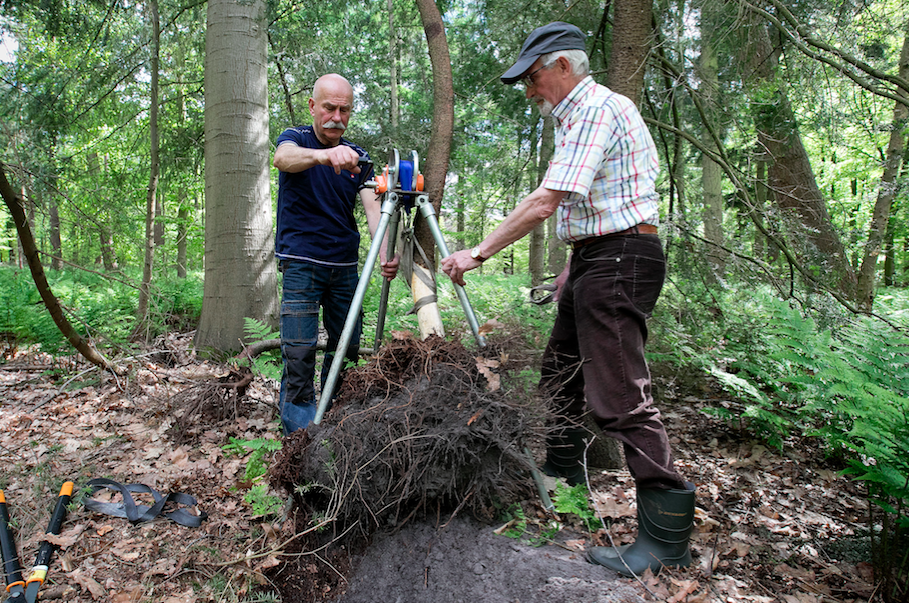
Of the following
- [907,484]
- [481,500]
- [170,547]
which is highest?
[907,484]

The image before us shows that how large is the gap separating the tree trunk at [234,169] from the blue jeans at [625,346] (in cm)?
375

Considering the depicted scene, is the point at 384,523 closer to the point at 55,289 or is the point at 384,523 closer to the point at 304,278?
the point at 304,278

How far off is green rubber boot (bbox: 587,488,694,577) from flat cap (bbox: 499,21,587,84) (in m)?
2.12

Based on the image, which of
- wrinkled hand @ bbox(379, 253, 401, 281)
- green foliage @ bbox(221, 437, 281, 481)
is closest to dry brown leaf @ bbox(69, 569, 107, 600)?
green foliage @ bbox(221, 437, 281, 481)

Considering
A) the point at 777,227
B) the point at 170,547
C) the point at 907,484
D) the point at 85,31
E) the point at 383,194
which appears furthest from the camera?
the point at 85,31

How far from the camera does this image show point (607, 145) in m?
2.10

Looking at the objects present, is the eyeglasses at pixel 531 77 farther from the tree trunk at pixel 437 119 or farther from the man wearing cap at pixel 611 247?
the tree trunk at pixel 437 119

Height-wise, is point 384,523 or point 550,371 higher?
point 550,371

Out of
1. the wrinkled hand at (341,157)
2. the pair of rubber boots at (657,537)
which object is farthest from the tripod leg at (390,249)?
the pair of rubber boots at (657,537)

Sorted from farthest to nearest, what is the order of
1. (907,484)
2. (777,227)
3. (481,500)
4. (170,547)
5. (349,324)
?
(777,227) → (349,324) → (170,547) → (481,500) → (907,484)

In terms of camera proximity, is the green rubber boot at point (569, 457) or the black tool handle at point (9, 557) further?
the green rubber boot at point (569, 457)

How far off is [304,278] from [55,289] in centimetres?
561

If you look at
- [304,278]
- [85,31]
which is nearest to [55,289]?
[85,31]

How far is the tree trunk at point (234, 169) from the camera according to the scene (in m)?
4.66
